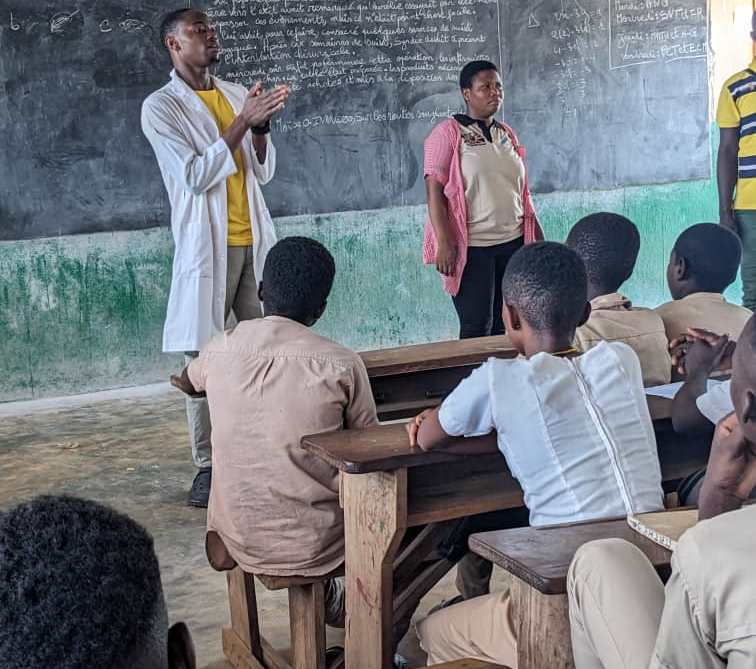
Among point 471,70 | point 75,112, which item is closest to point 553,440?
point 471,70

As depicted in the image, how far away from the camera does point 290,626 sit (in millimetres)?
2678

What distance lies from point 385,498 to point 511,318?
0.44 m

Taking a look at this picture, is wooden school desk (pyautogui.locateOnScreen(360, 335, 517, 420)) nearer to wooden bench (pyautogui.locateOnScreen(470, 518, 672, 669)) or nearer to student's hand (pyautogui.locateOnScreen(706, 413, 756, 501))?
wooden bench (pyautogui.locateOnScreen(470, 518, 672, 669))

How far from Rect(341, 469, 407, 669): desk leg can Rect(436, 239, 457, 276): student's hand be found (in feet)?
7.43

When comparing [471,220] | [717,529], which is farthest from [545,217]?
[717,529]

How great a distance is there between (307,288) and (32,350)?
11.6ft

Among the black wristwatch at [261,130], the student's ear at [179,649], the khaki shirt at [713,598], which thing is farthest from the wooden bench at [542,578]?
the black wristwatch at [261,130]

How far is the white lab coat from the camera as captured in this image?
13.2ft

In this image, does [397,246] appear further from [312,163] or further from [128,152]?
[128,152]

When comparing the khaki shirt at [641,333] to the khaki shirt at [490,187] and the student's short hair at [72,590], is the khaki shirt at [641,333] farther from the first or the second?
the student's short hair at [72,590]

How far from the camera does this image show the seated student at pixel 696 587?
113 cm

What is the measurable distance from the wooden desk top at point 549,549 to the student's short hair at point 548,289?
496 mm

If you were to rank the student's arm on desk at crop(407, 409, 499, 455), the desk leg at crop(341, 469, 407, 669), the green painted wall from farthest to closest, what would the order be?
the green painted wall, the desk leg at crop(341, 469, 407, 669), the student's arm on desk at crop(407, 409, 499, 455)

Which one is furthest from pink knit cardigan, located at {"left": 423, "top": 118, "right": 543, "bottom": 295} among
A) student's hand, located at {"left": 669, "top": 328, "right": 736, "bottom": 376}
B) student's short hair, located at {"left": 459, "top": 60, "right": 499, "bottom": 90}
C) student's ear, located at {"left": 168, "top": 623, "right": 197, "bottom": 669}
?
student's ear, located at {"left": 168, "top": 623, "right": 197, "bottom": 669}
